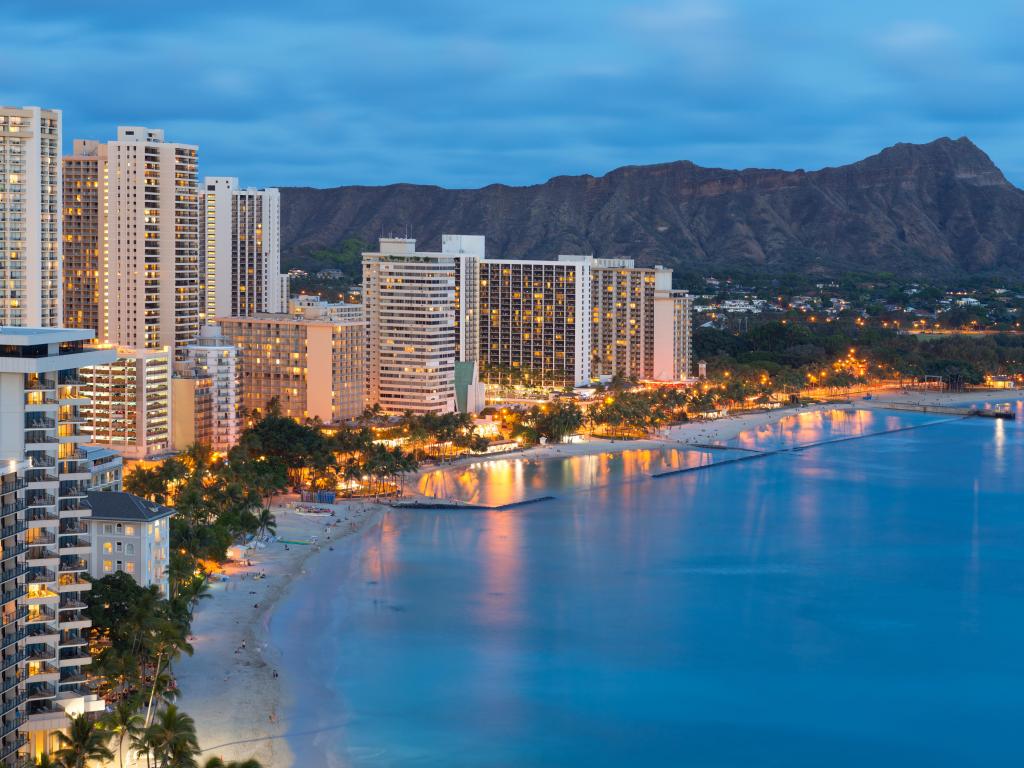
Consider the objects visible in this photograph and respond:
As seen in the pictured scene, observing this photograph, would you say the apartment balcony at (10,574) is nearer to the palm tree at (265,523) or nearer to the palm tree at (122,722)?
the palm tree at (122,722)

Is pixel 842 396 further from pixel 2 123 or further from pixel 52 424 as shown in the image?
pixel 52 424

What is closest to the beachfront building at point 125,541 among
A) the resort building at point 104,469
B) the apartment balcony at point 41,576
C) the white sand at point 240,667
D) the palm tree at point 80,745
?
the white sand at point 240,667

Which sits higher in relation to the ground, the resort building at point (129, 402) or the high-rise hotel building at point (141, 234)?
the high-rise hotel building at point (141, 234)

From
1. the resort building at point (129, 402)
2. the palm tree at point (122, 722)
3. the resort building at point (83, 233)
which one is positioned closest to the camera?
the palm tree at point (122, 722)

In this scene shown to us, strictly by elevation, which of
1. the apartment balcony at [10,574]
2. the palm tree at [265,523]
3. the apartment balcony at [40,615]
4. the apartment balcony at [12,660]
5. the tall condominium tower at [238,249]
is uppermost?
the tall condominium tower at [238,249]

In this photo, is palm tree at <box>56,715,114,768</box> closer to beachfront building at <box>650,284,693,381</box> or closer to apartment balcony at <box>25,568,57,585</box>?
apartment balcony at <box>25,568,57,585</box>

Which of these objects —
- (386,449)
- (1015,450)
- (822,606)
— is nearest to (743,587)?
(822,606)
